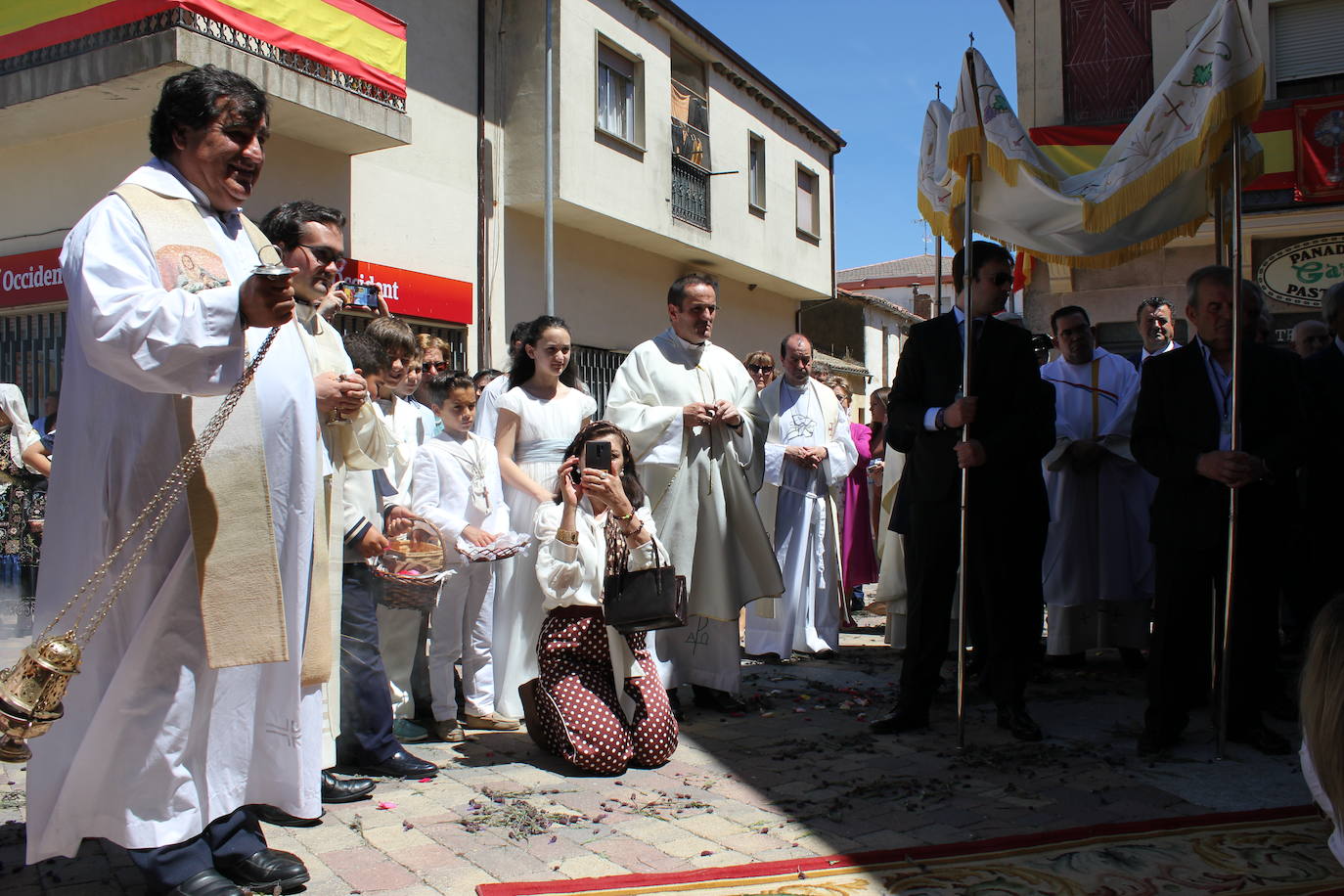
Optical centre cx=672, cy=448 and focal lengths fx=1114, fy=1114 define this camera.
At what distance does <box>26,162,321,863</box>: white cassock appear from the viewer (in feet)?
8.70

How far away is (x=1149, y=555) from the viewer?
6449 millimetres

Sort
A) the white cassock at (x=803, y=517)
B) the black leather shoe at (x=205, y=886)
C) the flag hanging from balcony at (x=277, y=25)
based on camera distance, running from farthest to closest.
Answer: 1. the flag hanging from balcony at (x=277, y=25)
2. the white cassock at (x=803, y=517)
3. the black leather shoe at (x=205, y=886)

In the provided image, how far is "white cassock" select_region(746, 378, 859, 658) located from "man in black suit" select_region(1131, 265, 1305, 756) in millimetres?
2717

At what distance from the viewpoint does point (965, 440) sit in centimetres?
477

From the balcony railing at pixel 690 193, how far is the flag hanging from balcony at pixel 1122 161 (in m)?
13.2

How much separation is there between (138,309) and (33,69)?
1004 centimetres

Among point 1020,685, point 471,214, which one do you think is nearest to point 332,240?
point 1020,685

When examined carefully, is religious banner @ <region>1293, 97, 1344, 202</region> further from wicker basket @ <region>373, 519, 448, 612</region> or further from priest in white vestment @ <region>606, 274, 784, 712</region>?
wicker basket @ <region>373, 519, 448, 612</region>

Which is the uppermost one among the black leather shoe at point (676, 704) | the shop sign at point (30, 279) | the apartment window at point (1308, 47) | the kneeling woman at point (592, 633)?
the apartment window at point (1308, 47)

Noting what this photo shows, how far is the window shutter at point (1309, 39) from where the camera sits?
44.9 ft

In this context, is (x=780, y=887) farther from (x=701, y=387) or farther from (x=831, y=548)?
(x=831, y=548)

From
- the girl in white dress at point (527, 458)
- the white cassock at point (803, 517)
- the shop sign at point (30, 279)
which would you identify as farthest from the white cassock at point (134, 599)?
the shop sign at point (30, 279)

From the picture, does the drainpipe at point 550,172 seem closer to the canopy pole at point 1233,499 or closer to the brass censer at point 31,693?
Answer: the canopy pole at point 1233,499

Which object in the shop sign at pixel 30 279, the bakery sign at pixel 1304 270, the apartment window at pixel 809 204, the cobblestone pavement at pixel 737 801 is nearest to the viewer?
the cobblestone pavement at pixel 737 801
